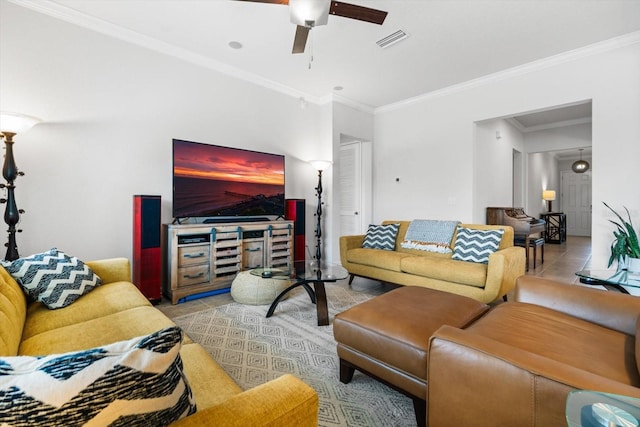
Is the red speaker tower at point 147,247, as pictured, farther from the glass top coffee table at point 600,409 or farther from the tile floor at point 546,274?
the glass top coffee table at point 600,409

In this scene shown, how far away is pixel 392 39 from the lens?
127 inches

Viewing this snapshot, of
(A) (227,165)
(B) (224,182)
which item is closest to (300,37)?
(A) (227,165)

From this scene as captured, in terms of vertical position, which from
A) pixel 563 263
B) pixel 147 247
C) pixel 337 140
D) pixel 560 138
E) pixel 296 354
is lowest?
pixel 296 354

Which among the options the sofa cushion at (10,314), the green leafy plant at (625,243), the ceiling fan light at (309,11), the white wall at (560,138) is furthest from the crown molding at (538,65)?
the sofa cushion at (10,314)

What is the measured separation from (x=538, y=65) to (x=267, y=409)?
16.0 feet

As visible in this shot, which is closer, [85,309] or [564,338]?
[564,338]

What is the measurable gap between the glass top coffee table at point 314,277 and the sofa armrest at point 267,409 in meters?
1.77

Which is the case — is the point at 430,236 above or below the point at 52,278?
above

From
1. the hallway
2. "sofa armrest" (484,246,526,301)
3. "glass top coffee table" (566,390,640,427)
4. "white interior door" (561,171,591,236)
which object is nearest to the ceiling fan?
"sofa armrest" (484,246,526,301)

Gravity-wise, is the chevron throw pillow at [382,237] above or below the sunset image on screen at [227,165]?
below

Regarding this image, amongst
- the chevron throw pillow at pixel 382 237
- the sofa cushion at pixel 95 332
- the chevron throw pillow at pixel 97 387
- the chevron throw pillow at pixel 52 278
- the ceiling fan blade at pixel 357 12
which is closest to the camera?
the chevron throw pillow at pixel 97 387

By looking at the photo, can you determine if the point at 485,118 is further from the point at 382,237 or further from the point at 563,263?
the point at 563,263

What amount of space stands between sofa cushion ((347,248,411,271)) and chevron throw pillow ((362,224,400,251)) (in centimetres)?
13

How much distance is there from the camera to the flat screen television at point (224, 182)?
11.2 ft
